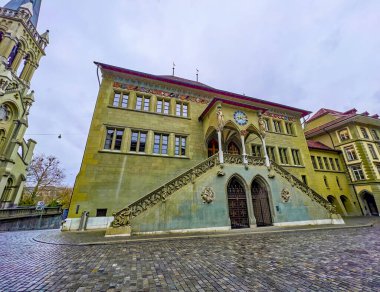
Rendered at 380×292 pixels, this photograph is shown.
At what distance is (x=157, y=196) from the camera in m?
10.6

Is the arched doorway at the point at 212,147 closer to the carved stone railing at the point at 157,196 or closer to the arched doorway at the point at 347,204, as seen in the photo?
the carved stone railing at the point at 157,196

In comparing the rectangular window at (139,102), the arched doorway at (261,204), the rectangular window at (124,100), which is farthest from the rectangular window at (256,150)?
the rectangular window at (124,100)

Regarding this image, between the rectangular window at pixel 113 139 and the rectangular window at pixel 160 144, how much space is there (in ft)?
9.64

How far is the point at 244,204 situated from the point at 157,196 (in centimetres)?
695

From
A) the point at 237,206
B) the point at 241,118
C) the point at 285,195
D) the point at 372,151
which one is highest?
the point at 372,151

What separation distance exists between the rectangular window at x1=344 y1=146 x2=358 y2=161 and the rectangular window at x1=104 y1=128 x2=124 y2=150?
32715 millimetres

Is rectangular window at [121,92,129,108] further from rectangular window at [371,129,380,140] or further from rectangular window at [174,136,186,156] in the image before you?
rectangular window at [371,129,380,140]

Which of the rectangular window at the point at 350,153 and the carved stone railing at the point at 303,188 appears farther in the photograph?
the rectangular window at the point at 350,153

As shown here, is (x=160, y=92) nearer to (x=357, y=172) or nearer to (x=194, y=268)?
(x=194, y=268)

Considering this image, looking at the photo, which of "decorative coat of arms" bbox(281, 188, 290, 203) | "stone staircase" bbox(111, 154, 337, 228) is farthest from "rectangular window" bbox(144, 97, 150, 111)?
"decorative coat of arms" bbox(281, 188, 290, 203)

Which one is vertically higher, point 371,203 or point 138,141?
point 138,141

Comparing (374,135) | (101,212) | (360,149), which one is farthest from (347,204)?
(101,212)

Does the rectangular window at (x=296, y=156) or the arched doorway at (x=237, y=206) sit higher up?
the rectangular window at (x=296, y=156)

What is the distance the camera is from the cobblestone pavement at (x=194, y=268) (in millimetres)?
3740
